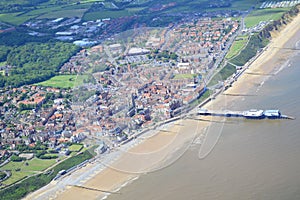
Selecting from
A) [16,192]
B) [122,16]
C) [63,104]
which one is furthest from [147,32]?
[122,16]

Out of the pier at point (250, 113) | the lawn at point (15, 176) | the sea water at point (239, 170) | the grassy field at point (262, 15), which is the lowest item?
the lawn at point (15, 176)

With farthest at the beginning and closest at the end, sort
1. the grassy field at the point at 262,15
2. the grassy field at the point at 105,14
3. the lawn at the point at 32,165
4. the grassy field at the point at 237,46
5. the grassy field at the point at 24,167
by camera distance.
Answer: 1. the grassy field at the point at 105,14
2. the grassy field at the point at 262,15
3. the grassy field at the point at 237,46
4. the lawn at the point at 32,165
5. the grassy field at the point at 24,167

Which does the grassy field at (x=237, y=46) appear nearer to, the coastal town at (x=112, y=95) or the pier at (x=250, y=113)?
the coastal town at (x=112, y=95)

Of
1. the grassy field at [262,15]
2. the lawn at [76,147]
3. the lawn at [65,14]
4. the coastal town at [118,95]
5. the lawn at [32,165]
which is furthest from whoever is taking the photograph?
the lawn at [65,14]

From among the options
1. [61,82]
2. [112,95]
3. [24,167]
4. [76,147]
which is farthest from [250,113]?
[61,82]

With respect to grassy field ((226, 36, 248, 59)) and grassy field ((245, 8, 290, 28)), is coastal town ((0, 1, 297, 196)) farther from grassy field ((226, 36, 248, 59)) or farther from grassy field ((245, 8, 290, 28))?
grassy field ((245, 8, 290, 28))

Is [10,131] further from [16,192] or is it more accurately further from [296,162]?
[296,162]

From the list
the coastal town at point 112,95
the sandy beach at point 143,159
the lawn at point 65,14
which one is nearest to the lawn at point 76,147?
the coastal town at point 112,95

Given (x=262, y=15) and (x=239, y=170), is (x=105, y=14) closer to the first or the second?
(x=262, y=15)
